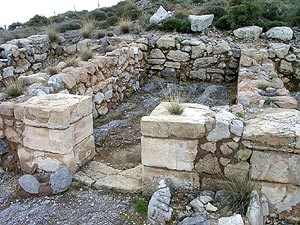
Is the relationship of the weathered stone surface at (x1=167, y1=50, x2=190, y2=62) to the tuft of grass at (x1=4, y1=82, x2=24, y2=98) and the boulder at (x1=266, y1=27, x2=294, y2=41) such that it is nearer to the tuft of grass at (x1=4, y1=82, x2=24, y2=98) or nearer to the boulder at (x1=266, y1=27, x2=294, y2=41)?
the boulder at (x1=266, y1=27, x2=294, y2=41)

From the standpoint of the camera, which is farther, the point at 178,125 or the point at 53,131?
the point at 53,131

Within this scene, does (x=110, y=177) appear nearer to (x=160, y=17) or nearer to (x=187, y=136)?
(x=187, y=136)

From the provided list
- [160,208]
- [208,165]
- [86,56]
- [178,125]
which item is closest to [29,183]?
[160,208]

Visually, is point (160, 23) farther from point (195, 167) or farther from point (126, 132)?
point (195, 167)

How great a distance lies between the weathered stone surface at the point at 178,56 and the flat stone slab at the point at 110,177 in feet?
15.6

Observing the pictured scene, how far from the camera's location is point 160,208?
3.23 meters

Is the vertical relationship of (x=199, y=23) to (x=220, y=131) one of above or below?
above

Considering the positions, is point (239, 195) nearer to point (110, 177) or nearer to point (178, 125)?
point (178, 125)

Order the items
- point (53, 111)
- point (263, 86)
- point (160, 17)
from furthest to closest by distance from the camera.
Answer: point (160, 17) < point (263, 86) < point (53, 111)

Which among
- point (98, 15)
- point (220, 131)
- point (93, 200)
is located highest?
point (98, 15)

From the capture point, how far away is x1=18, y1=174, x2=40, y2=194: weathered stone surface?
3.86 meters

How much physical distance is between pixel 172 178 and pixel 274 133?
113cm

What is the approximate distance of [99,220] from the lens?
11.2ft

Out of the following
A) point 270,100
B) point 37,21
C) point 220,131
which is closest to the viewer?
point 220,131
